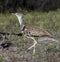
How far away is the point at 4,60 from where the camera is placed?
22.0 ft

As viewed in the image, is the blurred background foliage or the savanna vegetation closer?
the savanna vegetation

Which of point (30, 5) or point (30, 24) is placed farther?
point (30, 5)

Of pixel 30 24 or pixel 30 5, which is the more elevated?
pixel 30 24

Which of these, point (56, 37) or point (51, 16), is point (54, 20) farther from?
point (56, 37)

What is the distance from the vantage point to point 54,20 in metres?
11.2

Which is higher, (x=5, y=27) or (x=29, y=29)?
(x=29, y=29)

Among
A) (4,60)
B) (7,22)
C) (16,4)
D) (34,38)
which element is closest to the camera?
(4,60)

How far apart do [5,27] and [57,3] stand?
5.09 meters

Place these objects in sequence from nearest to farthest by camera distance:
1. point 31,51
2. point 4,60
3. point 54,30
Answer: point 4,60, point 31,51, point 54,30

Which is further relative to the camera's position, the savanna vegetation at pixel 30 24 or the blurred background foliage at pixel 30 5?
the blurred background foliage at pixel 30 5

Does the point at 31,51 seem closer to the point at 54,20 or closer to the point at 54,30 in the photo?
the point at 54,30

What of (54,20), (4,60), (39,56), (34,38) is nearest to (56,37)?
(34,38)

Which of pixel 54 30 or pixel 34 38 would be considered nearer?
pixel 34 38

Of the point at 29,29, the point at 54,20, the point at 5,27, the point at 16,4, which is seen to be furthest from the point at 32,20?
the point at 29,29
